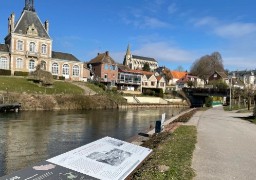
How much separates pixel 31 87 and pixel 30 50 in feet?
59.2

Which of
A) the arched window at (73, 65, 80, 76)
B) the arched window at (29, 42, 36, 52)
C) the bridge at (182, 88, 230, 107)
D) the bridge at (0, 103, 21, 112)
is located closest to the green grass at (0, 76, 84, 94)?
the bridge at (0, 103, 21, 112)

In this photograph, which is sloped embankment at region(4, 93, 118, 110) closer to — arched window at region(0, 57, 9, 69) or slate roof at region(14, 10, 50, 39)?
arched window at region(0, 57, 9, 69)

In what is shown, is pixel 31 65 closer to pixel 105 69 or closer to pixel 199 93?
pixel 105 69

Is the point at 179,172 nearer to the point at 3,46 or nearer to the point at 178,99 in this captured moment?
the point at 3,46

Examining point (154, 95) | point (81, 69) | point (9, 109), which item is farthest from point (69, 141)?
point (154, 95)

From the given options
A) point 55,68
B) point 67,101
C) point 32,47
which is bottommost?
point 67,101

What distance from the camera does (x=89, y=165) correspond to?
27.9 ft

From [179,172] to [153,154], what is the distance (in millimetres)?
3150

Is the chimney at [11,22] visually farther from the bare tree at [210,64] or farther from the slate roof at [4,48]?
the bare tree at [210,64]

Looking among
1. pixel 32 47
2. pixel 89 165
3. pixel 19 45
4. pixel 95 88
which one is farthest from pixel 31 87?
pixel 89 165

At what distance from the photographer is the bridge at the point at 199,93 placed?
85300mm

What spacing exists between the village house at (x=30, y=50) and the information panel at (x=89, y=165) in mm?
61080

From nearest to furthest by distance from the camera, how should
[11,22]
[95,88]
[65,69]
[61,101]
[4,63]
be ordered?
1. [61,101]
2. [4,63]
3. [95,88]
4. [11,22]
5. [65,69]

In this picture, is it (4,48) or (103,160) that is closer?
(103,160)
